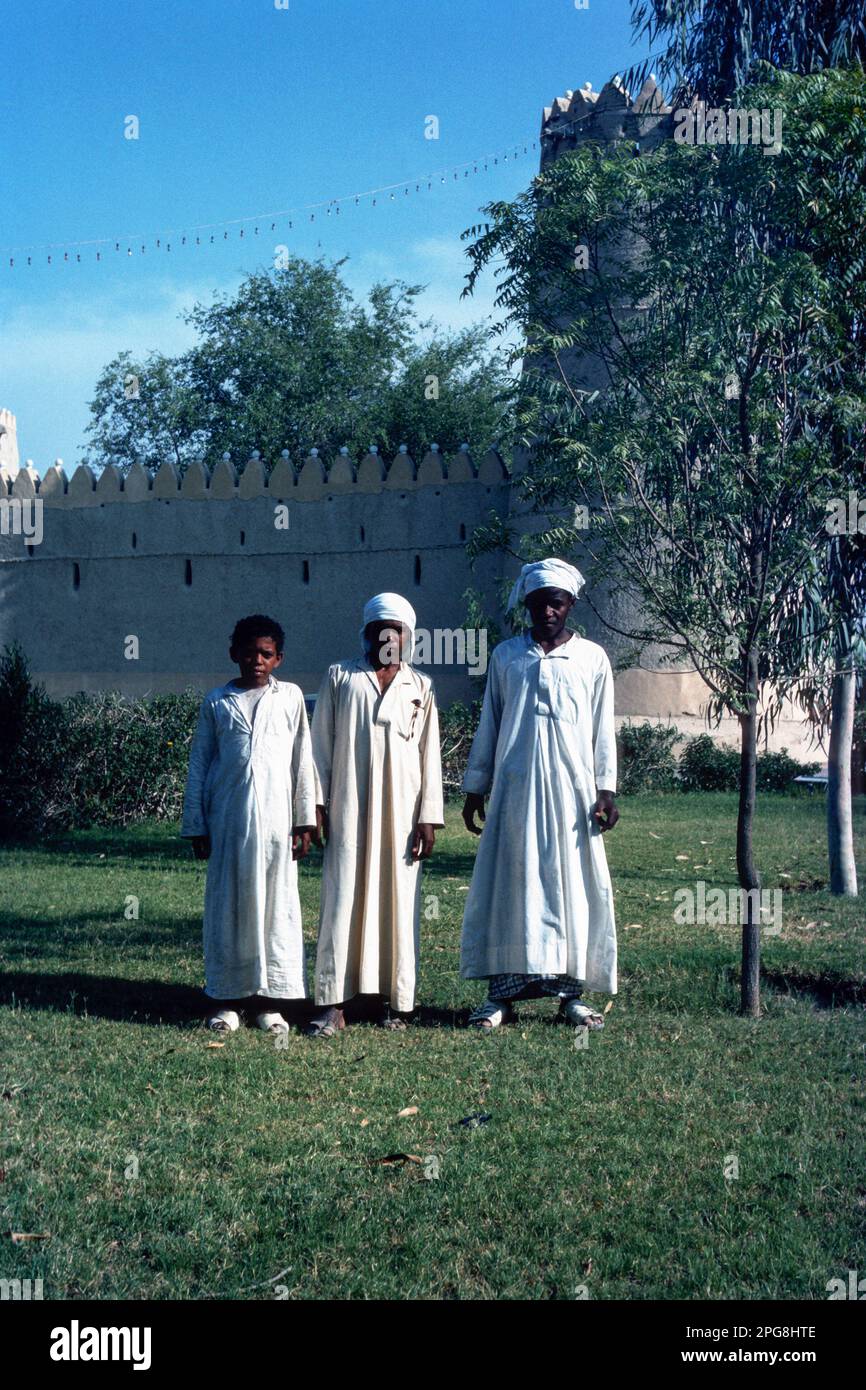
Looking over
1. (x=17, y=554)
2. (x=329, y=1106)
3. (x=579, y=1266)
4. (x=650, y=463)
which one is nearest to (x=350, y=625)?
(x=17, y=554)

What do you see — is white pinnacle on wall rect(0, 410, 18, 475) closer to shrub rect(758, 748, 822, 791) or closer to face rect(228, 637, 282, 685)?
shrub rect(758, 748, 822, 791)

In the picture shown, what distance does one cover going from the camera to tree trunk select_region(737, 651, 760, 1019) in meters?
5.86

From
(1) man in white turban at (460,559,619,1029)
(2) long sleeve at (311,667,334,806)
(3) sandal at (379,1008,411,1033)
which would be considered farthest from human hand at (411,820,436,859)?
(3) sandal at (379,1008,411,1033)

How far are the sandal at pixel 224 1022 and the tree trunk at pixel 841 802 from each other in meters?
5.37

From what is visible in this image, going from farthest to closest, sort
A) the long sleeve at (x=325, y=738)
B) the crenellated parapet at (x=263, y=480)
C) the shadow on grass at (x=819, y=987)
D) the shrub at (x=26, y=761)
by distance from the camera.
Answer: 1. the crenellated parapet at (x=263, y=480)
2. the shrub at (x=26, y=761)
3. the shadow on grass at (x=819, y=987)
4. the long sleeve at (x=325, y=738)

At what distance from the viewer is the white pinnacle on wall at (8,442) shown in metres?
29.5

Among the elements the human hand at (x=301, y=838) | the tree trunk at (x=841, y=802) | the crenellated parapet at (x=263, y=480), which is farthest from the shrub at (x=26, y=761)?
the human hand at (x=301, y=838)

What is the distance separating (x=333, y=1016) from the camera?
555 centimetres

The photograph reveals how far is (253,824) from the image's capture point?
567cm

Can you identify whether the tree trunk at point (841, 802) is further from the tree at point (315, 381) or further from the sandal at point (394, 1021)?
the tree at point (315, 381)

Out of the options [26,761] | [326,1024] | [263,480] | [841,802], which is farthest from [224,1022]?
[263,480]

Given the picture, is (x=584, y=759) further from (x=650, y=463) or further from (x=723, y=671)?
(x=650, y=463)

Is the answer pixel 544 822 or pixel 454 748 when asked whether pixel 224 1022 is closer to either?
pixel 544 822

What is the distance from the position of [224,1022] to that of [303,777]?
42.4 inches
